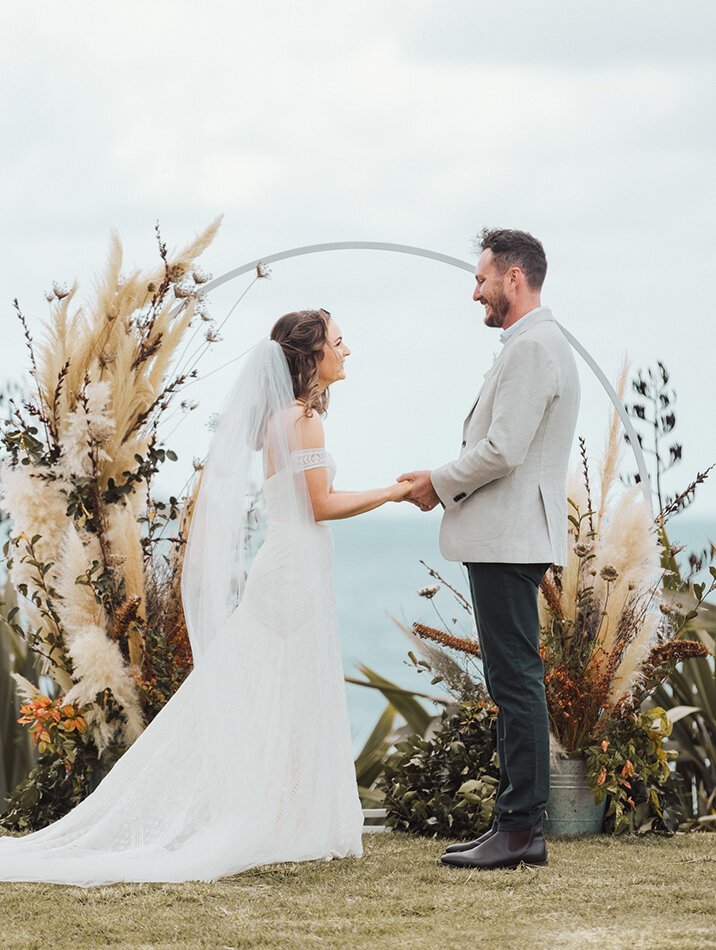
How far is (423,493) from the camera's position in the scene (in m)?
3.11

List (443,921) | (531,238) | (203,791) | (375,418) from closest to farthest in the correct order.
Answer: (443,921), (203,791), (531,238), (375,418)

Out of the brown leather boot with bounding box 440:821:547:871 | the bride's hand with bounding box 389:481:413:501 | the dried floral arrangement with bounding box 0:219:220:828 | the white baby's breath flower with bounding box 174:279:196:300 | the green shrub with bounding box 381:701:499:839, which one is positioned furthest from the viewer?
the white baby's breath flower with bounding box 174:279:196:300

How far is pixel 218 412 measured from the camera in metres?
3.19

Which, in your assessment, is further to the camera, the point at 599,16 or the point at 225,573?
the point at 599,16

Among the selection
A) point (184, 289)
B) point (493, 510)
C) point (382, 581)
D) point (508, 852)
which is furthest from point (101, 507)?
point (382, 581)

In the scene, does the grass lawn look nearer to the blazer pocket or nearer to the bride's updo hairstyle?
the blazer pocket

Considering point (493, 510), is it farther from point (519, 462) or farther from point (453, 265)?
point (453, 265)

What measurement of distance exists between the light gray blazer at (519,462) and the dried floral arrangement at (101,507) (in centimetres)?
114

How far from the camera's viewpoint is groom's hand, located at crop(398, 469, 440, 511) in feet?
10.2

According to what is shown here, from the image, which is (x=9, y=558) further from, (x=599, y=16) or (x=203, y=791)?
(x=599, y=16)

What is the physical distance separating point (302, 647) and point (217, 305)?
134 centimetres

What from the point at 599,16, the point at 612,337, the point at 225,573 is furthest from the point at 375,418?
the point at 225,573

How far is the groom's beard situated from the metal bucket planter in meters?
1.42

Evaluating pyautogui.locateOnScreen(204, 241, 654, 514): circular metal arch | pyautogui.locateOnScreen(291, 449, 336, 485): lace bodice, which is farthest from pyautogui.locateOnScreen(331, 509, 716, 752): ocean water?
pyautogui.locateOnScreen(291, 449, 336, 485): lace bodice
